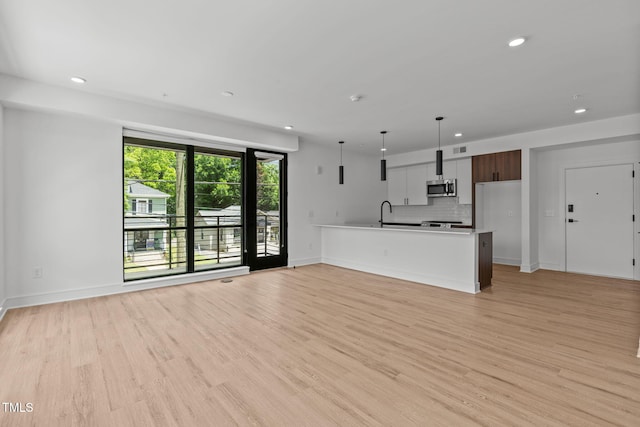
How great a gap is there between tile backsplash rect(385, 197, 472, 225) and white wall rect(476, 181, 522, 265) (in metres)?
0.40

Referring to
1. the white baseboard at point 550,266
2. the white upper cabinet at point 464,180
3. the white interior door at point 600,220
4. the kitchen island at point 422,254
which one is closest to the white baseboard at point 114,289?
the kitchen island at point 422,254

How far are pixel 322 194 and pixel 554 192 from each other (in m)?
4.60

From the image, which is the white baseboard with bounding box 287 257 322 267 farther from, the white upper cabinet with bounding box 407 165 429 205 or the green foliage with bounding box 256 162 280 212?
the white upper cabinet with bounding box 407 165 429 205

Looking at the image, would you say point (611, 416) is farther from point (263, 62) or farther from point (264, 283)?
point (264, 283)

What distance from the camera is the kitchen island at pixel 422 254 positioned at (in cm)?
444

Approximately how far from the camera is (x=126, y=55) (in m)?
2.92

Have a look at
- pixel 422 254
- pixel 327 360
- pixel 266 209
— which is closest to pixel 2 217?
pixel 266 209

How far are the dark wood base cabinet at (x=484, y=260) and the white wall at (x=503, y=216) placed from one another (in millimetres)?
2275

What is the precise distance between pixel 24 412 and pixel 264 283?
3.32m

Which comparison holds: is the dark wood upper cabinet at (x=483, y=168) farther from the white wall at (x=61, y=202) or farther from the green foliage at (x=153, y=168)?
the white wall at (x=61, y=202)

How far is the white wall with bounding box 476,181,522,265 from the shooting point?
21.1 feet

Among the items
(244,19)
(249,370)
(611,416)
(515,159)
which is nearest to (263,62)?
(244,19)

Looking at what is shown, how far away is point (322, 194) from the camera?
23.0ft

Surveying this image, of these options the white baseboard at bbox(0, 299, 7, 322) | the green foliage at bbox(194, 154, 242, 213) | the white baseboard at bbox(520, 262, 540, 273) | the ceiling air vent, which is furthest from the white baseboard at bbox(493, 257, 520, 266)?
the white baseboard at bbox(0, 299, 7, 322)
